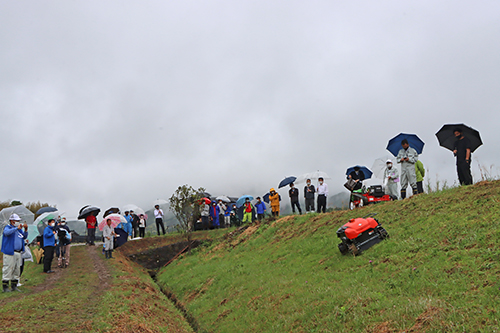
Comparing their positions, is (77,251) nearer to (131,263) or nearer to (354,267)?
(131,263)

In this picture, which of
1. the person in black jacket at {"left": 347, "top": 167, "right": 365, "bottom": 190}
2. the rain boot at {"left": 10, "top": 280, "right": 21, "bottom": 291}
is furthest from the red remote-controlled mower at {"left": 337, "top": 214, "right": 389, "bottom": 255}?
the rain boot at {"left": 10, "top": 280, "right": 21, "bottom": 291}

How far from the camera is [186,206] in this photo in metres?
24.5

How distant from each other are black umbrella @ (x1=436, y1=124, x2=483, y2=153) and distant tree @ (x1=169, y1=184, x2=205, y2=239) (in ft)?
52.1

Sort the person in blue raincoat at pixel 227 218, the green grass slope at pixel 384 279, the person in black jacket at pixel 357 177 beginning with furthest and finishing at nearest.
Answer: the person in blue raincoat at pixel 227 218
the person in black jacket at pixel 357 177
the green grass slope at pixel 384 279

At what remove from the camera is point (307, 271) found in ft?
35.5

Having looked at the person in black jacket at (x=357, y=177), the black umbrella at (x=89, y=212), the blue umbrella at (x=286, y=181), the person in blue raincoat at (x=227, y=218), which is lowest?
the person in blue raincoat at (x=227, y=218)

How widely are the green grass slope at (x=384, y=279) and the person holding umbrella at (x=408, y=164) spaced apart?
5.00 feet

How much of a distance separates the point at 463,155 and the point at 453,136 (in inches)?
46.1

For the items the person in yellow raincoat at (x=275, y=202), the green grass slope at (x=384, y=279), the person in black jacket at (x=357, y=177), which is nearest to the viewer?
the green grass slope at (x=384, y=279)

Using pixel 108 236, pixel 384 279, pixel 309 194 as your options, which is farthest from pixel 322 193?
pixel 108 236

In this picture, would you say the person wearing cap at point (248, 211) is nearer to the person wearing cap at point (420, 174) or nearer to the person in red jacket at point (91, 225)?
the person in red jacket at point (91, 225)

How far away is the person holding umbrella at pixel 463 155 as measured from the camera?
12211mm

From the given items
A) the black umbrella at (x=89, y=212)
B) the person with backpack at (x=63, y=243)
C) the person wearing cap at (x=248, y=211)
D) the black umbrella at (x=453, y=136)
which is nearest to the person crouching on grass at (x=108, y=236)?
the person with backpack at (x=63, y=243)

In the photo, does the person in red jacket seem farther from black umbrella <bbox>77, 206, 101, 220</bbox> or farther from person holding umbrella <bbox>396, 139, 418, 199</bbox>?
person holding umbrella <bbox>396, 139, 418, 199</bbox>
